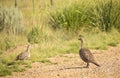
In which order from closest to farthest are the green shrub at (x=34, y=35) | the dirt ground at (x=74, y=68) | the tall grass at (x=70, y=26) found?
the dirt ground at (x=74, y=68), the tall grass at (x=70, y=26), the green shrub at (x=34, y=35)

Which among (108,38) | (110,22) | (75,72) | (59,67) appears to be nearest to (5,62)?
(59,67)

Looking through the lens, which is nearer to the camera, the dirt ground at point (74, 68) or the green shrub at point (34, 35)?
the dirt ground at point (74, 68)

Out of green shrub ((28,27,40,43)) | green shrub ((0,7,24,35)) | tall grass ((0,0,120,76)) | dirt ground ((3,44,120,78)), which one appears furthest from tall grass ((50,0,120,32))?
dirt ground ((3,44,120,78))

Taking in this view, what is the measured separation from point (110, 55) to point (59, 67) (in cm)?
198

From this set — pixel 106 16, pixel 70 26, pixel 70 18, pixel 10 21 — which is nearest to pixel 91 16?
pixel 106 16

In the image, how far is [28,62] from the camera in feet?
38.3

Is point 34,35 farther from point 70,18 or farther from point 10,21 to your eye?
point 10,21

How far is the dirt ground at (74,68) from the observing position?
9844 mm

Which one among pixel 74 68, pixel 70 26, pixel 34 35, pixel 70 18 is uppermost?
pixel 70 18

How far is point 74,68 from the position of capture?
1066cm

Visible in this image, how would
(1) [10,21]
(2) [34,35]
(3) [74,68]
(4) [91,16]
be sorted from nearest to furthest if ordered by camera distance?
(3) [74,68], (2) [34,35], (4) [91,16], (1) [10,21]

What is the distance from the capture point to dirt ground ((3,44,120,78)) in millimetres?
9844

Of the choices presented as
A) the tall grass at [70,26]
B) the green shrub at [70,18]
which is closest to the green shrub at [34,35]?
the tall grass at [70,26]

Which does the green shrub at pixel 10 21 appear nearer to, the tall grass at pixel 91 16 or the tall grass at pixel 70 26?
the tall grass at pixel 70 26
